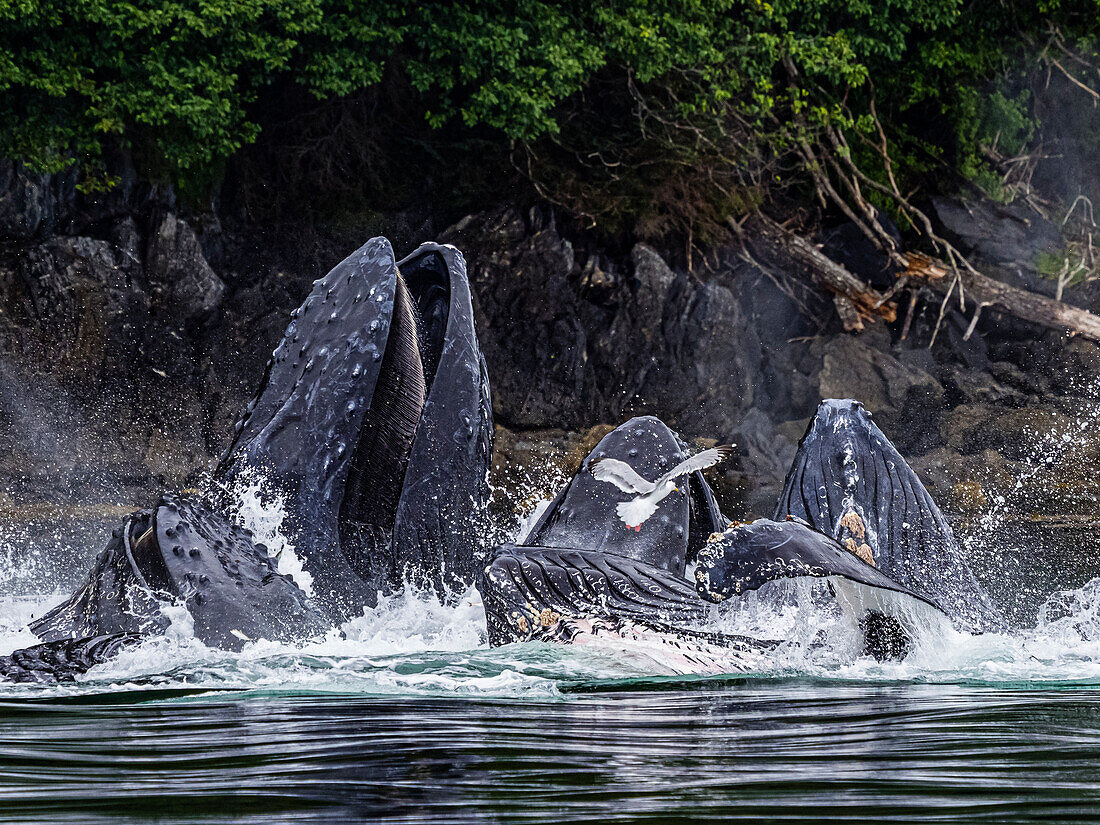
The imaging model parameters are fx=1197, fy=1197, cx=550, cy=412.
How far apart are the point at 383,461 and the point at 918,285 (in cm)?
1853

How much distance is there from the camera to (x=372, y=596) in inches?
194

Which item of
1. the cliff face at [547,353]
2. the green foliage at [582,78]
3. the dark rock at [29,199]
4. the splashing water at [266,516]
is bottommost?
the cliff face at [547,353]

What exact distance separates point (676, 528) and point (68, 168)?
1615 centimetres

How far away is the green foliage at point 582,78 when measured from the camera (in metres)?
17.4

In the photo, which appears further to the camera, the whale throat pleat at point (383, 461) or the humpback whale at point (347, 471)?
the whale throat pleat at point (383, 461)

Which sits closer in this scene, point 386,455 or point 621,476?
point 386,455

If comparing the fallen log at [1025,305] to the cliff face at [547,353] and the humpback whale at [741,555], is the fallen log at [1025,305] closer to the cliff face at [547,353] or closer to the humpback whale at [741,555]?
the cliff face at [547,353]

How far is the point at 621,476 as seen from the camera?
5.85 meters

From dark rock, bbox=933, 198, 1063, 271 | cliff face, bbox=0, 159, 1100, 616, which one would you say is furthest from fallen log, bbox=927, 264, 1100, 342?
dark rock, bbox=933, 198, 1063, 271

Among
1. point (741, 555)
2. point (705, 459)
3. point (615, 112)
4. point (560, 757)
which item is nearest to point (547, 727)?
point (560, 757)

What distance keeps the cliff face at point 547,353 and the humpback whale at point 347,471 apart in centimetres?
1315

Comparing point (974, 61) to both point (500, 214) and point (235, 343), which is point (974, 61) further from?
point (235, 343)

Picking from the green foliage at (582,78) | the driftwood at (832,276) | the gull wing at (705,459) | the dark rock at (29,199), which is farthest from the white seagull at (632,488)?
the driftwood at (832,276)

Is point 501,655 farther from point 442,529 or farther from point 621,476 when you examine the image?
point 621,476
